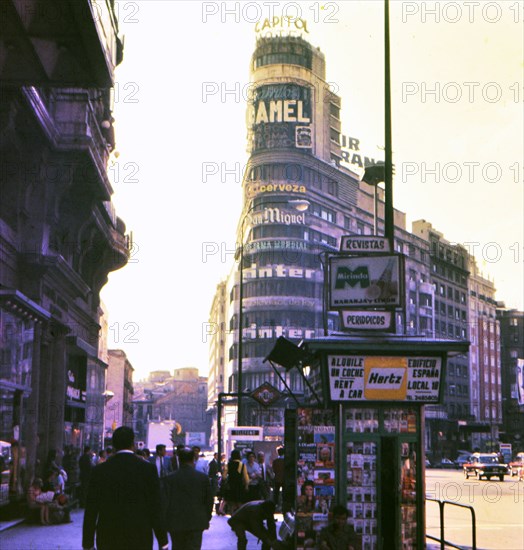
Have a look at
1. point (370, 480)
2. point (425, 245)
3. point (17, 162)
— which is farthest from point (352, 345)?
point (425, 245)

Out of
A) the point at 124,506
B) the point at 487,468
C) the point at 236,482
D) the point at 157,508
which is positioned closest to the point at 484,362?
the point at 487,468

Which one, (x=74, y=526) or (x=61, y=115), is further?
(x=61, y=115)

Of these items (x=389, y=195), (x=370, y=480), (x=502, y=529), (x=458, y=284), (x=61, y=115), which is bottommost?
(x=502, y=529)

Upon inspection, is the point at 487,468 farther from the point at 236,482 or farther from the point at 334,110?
the point at 334,110

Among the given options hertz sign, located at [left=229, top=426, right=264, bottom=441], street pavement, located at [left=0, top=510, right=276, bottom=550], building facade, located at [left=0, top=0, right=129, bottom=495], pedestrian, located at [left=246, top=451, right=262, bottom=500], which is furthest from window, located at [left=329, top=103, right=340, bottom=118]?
pedestrian, located at [left=246, top=451, right=262, bottom=500]

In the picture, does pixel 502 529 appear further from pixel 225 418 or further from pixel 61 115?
pixel 225 418

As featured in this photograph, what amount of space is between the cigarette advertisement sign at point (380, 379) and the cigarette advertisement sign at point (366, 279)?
41.4 inches

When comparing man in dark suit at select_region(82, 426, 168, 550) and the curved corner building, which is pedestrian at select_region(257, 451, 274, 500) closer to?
man in dark suit at select_region(82, 426, 168, 550)

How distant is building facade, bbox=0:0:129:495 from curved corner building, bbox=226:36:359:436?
61258 mm

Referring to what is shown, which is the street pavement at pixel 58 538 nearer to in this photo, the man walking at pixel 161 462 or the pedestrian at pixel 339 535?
the man walking at pixel 161 462

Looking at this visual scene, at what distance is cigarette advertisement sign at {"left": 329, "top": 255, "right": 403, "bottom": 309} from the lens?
13.9 m

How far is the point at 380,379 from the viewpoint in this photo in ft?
43.2

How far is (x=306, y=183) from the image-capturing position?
10744 cm

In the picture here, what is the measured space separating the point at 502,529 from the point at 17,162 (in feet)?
48.4
